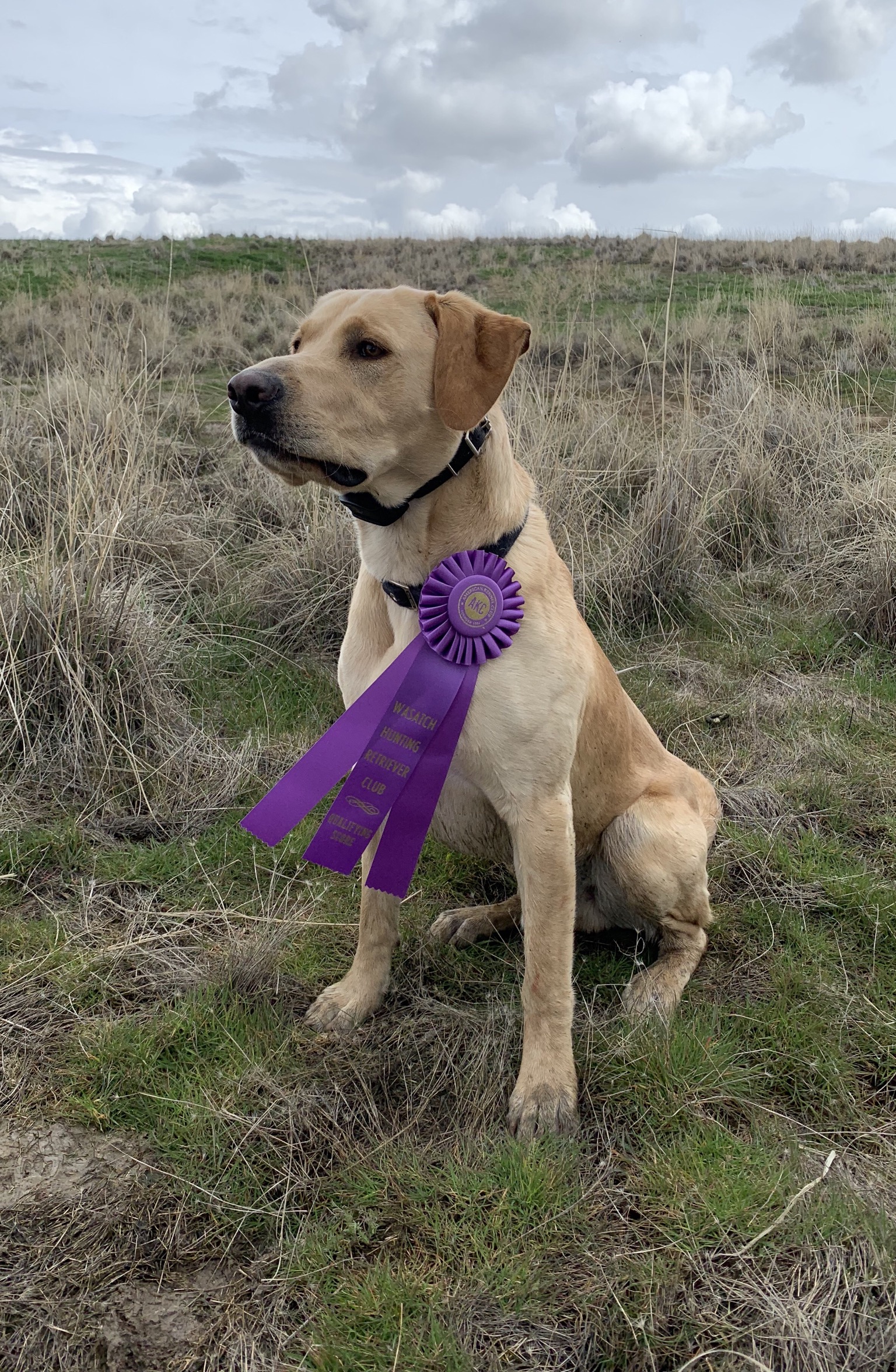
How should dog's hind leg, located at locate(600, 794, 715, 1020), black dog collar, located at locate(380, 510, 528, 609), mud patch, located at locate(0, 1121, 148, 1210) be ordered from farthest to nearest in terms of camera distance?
dog's hind leg, located at locate(600, 794, 715, 1020) < black dog collar, located at locate(380, 510, 528, 609) < mud patch, located at locate(0, 1121, 148, 1210)

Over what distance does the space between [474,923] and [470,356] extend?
1768mm

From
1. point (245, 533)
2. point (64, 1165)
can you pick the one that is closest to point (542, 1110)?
point (64, 1165)

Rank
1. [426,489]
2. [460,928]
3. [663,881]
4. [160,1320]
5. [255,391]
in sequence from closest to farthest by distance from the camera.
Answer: [160,1320] < [255,391] < [426,489] < [663,881] < [460,928]

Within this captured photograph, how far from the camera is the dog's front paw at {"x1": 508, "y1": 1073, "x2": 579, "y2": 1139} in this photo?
2.30m

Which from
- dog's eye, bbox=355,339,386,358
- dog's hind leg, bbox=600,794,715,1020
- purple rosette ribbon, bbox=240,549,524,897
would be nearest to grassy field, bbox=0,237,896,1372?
dog's hind leg, bbox=600,794,715,1020

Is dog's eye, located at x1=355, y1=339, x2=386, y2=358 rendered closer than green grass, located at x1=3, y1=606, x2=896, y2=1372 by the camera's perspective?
No

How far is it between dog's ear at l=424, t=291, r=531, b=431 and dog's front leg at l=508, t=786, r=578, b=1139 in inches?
38.9

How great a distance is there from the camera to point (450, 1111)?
7.81 feet

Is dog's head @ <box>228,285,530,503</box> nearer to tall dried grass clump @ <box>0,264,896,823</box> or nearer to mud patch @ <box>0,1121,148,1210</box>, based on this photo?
mud patch @ <box>0,1121,148,1210</box>

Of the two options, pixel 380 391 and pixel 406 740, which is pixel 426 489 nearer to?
pixel 380 391

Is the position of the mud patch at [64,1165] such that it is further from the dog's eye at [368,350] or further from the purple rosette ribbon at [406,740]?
the dog's eye at [368,350]

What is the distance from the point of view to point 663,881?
9.29 ft

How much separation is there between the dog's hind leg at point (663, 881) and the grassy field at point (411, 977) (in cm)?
11

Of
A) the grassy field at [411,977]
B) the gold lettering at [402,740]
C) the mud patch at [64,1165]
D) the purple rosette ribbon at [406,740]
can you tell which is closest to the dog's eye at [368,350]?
the purple rosette ribbon at [406,740]
